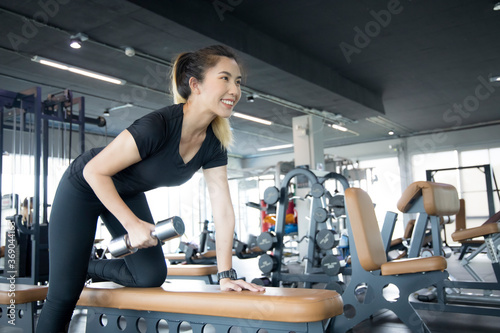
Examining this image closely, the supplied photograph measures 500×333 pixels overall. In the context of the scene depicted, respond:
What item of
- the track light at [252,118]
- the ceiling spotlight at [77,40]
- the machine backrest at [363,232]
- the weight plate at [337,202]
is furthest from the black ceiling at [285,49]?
the machine backrest at [363,232]

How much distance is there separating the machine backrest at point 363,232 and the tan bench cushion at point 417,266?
89 mm

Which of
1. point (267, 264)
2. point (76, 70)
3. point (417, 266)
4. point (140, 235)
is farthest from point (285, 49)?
point (140, 235)

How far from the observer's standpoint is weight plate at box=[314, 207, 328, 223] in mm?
3422

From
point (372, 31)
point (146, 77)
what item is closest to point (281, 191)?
point (372, 31)

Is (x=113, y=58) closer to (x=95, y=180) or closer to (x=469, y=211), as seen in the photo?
(x=95, y=180)

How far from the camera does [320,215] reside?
135 inches

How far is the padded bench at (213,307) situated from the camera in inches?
45.2

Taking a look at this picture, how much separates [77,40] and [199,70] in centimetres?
362

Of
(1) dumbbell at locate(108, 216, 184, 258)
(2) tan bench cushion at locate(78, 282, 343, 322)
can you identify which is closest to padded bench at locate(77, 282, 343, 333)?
(2) tan bench cushion at locate(78, 282, 343, 322)

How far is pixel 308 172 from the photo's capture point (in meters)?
3.48

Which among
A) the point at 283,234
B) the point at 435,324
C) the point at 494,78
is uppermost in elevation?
the point at 494,78

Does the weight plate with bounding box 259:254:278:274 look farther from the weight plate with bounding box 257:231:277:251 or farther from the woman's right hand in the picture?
the woman's right hand

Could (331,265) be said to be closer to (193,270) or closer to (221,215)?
(193,270)

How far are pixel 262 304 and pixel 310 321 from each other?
13cm
